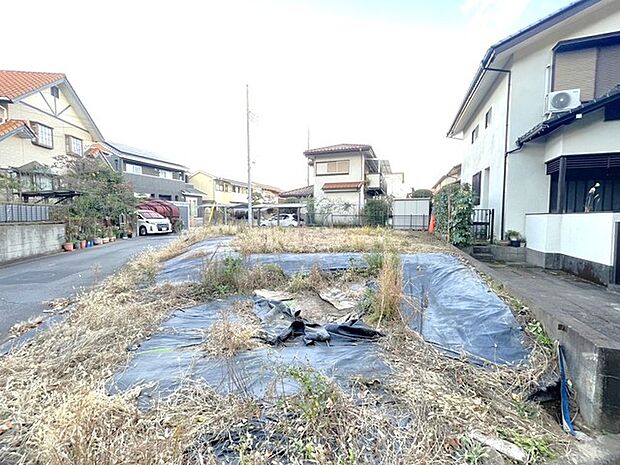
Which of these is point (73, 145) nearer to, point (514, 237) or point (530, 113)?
point (530, 113)

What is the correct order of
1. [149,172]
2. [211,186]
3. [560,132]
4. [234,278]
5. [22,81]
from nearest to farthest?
[234,278]
[560,132]
[22,81]
[149,172]
[211,186]

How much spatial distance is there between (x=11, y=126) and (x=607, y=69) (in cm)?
1908

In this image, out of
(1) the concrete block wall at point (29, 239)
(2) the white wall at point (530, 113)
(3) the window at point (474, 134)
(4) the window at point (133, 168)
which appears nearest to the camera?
(2) the white wall at point (530, 113)

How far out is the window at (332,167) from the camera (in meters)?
19.2

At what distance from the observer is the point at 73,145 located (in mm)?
16688

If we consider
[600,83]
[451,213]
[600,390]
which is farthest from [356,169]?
[600,390]

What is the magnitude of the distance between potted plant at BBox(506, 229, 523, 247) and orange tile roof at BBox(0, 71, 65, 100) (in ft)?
60.9

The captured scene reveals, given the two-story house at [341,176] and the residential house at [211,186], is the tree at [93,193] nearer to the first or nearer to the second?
the two-story house at [341,176]

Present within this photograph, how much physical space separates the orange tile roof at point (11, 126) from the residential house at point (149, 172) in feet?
15.6

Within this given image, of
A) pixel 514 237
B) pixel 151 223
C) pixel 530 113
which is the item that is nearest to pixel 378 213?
pixel 514 237

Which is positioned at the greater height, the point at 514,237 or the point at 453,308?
the point at 514,237

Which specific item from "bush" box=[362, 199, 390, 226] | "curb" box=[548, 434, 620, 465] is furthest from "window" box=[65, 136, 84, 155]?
"curb" box=[548, 434, 620, 465]

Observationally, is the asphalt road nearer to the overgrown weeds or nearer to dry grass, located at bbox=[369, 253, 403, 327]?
the overgrown weeds

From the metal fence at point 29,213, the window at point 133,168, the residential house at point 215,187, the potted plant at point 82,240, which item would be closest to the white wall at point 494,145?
the metal fence at point 29,213
